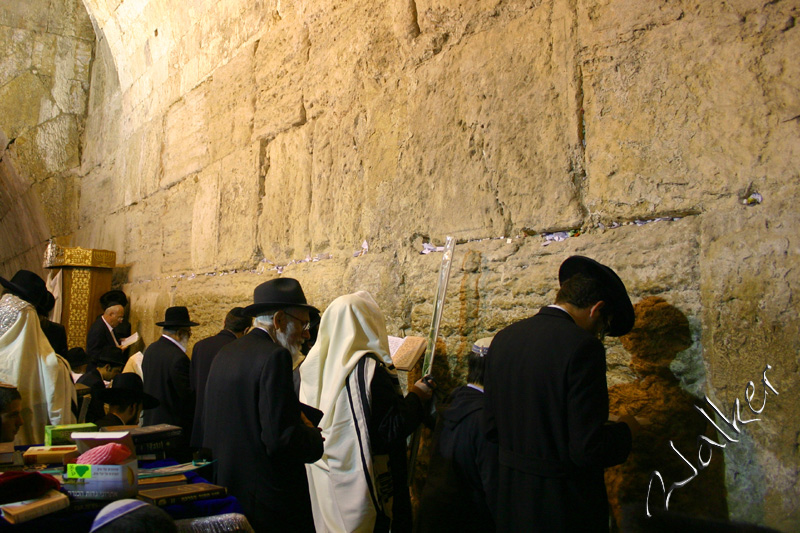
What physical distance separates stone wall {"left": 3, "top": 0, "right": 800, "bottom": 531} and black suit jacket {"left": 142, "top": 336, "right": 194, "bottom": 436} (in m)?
0.85

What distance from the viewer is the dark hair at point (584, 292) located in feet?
6.56

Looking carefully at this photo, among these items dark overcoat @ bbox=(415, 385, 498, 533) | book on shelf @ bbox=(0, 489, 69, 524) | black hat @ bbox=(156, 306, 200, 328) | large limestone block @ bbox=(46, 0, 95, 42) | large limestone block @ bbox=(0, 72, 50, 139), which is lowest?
dark overcoat @ bbox=(415, 385, 498, 533)

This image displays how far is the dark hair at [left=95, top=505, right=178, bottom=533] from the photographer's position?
1.24 metres

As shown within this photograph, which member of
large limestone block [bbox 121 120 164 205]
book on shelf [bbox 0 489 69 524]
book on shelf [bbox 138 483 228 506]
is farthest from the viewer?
large limestone block [bbox 121 120 164 205]

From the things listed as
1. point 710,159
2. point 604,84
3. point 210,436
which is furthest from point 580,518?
point 604,84

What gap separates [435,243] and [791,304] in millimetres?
1670

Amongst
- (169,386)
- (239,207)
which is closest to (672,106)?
(169,386)

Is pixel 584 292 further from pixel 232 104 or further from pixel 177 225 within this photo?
pixel 177 225

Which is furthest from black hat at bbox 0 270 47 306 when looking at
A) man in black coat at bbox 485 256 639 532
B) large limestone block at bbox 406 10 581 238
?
man in black coat at bbox 485 256 639 532

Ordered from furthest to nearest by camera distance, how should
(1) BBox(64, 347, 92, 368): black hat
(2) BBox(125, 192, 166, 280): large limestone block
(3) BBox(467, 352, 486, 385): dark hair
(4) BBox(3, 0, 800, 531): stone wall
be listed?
(2) BBox(125, 192, 166, 280): large limestone block
(1) BBox(64, 347, 92, 368): black hat
(3) BBox(467, 352, 486, 385): dark hair
(4) BBox(3, 0, 800, 531): stone wall

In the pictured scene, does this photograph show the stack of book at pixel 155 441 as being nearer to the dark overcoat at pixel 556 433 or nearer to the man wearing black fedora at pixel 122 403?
the man wearing black fedora at pixel 122 403

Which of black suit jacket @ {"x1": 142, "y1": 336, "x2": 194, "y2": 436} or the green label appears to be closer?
the green label

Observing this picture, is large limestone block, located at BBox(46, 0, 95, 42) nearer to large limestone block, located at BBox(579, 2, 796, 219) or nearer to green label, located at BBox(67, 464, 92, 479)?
large limestone block, located at BBox(579, 2, 796, 219)

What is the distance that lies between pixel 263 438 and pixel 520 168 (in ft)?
5.39
